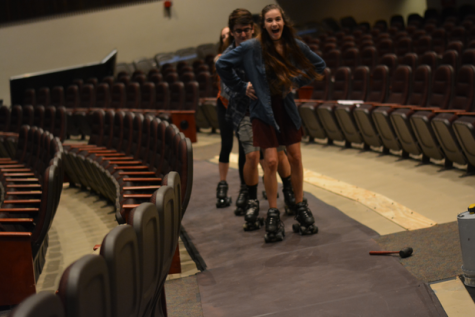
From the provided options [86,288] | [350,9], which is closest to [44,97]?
[86,288]

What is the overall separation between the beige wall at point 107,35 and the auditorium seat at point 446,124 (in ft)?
10.4

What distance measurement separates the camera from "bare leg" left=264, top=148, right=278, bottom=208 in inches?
42.0

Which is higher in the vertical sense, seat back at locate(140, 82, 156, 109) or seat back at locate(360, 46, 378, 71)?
seat back at locate(360, 46, 378, 71)

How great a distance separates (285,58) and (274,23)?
7 centimetres

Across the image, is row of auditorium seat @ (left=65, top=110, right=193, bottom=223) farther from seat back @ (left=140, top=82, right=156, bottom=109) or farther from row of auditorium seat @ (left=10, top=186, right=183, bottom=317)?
seat back @ (left=140, top=82, right=156, bottom=109)

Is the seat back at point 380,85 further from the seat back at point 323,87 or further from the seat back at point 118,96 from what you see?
the seat back at point 118,96

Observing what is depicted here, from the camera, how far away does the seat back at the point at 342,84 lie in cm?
224

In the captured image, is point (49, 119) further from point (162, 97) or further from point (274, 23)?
point (274, 23)

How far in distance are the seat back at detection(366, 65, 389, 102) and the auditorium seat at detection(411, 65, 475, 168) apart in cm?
35

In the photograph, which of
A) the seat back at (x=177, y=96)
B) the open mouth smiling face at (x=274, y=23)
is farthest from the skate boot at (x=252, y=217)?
the seat back at (x=177, y=96)

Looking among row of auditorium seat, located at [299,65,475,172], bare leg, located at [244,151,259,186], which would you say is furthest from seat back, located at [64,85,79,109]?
bare leg, located at [244,151,259,186]

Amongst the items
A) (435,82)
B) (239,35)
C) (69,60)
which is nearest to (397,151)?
(435,82)

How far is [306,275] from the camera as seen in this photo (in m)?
0.90

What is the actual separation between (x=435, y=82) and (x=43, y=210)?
139cm
